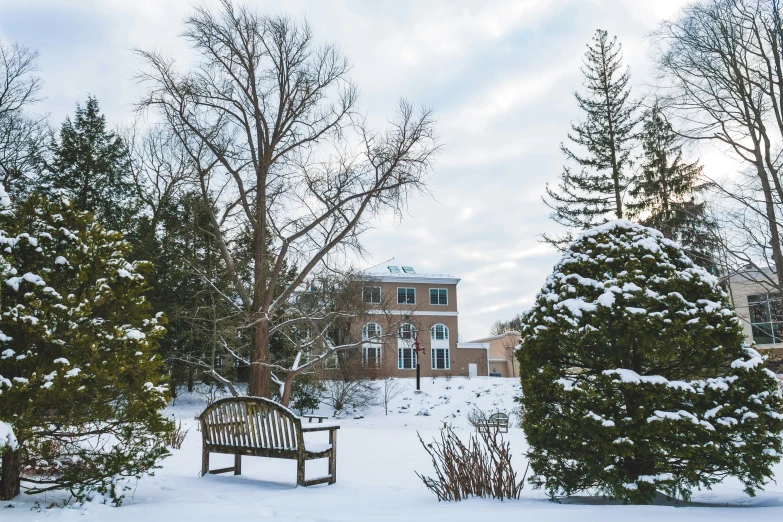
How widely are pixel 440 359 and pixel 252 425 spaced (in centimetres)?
3507

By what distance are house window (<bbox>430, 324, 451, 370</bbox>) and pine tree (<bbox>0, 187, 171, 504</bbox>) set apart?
36.4 m

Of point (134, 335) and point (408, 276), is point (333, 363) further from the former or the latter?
point (134, 335)

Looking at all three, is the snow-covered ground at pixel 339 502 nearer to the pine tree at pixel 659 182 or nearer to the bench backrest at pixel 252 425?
the bench backrest at pixel 252 425

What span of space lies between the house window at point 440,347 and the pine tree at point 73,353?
36.4 metres

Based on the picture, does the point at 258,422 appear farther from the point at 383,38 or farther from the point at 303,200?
the point at 303,200

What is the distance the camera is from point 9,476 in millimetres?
5258

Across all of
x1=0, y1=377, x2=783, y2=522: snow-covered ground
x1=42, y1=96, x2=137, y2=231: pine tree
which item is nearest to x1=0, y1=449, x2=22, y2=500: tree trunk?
x1=0, y1=377, x2=783, y2=522: snow-covered ground

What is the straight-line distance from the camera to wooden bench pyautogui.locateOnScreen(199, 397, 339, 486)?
6.86 meters

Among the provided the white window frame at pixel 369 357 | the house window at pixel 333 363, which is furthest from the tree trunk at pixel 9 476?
the house window at pixel 333 363

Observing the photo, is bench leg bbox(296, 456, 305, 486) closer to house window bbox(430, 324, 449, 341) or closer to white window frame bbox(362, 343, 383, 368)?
white window frame bbox(362, 343, 383, 368)

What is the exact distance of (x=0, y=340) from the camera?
4973 mm

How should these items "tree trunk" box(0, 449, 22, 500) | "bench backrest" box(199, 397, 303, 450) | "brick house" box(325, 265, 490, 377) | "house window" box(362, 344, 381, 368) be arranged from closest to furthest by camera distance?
"tree trunk" box(0, 449, 22, 500) → "bench backrest" box(199, 397, 303, 450) → "house window" box(362, 344, 381, 368) → "brick house" box(325, 265, 490, 377)

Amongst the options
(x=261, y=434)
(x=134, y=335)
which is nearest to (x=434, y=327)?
(x=261, y=434)

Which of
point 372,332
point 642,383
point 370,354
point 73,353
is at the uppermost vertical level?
point 372,332
